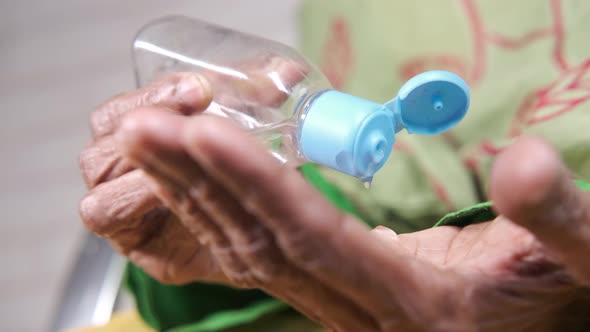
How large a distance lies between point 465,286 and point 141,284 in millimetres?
395

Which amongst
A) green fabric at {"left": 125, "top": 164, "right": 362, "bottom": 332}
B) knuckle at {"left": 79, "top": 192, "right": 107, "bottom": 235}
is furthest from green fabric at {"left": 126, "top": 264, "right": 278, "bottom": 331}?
knuckle at {"left": 79, "top": 192, "right": 107, "bottom": 235}

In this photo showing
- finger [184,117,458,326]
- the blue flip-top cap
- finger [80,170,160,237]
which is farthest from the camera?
finger [80,170,160,237]

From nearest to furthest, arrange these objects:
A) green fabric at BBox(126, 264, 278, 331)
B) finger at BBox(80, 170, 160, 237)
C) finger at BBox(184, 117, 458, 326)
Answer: finger at BBox(184, 117, 458, 326)
finger at BBox(80, 170, 160, 237)
green fabric at BBox(126, 264, 278, 331)

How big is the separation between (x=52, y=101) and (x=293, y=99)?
0.87 meters

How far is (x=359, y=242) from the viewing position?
0.77ft

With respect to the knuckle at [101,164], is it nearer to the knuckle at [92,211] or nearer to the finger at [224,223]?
the knuckle at [92,211]

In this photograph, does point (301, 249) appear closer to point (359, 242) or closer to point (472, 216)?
point (359, 242)

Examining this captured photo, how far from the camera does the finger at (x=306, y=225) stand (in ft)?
0.69

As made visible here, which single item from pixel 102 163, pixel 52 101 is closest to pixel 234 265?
pixel 102 163

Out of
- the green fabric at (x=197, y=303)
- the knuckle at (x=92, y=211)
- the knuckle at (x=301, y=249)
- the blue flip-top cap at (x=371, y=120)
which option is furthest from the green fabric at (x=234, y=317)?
the knuckle at (x=301, y=249)

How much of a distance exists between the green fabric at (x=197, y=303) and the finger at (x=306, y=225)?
343mm

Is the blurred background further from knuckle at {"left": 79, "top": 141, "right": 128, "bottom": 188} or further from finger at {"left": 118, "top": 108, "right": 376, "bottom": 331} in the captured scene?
finger at {"left": 118, "top": 108, "right": 376, "bottom": 331}

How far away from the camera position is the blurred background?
3.38 ft

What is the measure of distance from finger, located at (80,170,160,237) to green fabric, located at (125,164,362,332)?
124 mm
